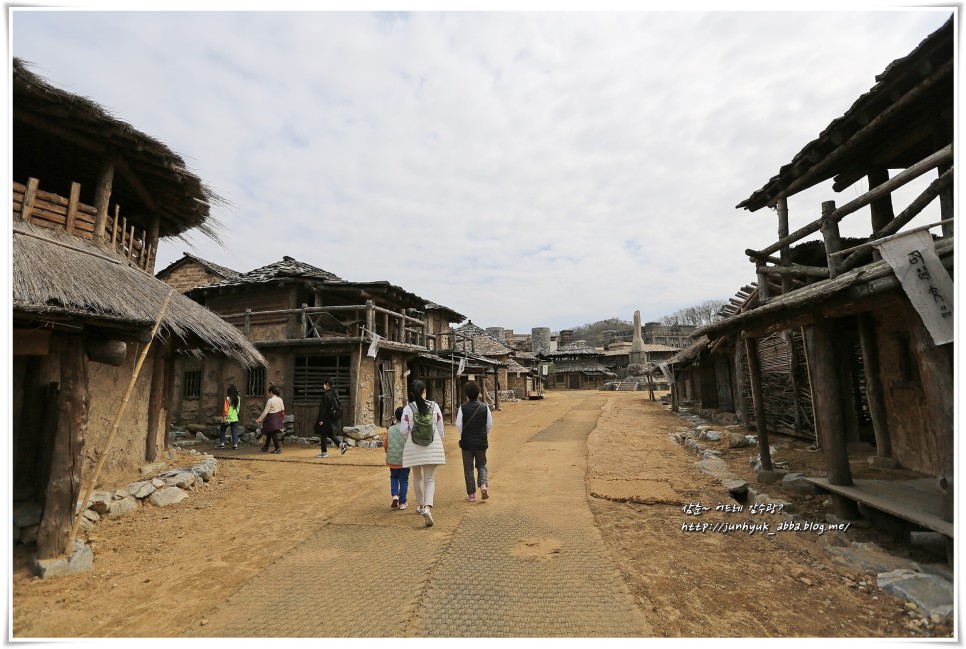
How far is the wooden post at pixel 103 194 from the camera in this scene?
22.0 feet

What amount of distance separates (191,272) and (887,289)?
23.3 meters

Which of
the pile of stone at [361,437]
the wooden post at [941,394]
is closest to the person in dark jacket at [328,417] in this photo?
the pile of stone at [361,437]

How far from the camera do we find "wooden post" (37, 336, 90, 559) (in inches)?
160

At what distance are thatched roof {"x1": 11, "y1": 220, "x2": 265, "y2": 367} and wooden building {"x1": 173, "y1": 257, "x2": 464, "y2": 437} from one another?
562 cm

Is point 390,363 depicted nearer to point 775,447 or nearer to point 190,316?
point 190,316

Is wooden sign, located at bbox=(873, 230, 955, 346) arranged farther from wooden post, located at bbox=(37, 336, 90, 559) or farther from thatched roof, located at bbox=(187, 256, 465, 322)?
thatched roof, located at bbox=(187, 256, 465, 322)

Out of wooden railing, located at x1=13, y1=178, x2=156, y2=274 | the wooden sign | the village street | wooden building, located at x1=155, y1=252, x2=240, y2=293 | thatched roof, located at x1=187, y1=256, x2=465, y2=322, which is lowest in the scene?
the village street

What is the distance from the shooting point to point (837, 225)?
5.43 metres

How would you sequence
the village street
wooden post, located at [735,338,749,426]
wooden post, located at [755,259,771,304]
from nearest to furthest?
the village street
wooden post, located at [755,259,771,304]
wooden post, located at [735,338,749,426]

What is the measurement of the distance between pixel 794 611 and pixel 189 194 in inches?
392

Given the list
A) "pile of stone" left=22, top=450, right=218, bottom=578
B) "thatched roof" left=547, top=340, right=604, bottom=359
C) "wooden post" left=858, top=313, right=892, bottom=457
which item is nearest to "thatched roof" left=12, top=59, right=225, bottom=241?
"pile of stone" left=22, top=450, right=218, bottom=578

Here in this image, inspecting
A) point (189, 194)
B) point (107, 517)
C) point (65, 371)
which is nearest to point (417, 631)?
point (65, 371)

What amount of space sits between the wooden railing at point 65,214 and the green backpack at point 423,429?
18.6 ft

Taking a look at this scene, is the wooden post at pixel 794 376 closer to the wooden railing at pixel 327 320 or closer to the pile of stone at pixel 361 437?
the pile of stone at pixel 361 437
